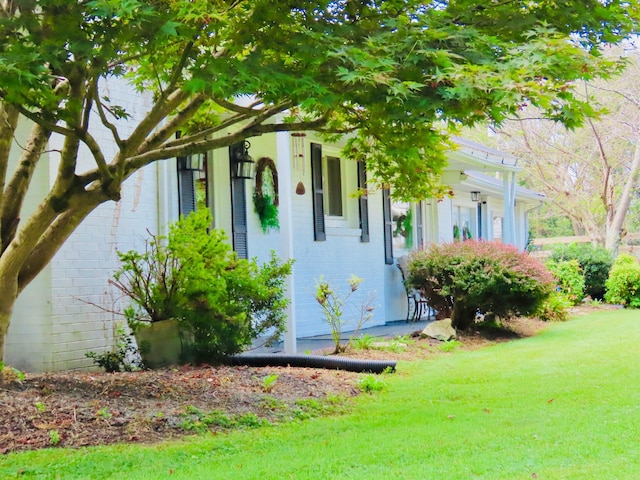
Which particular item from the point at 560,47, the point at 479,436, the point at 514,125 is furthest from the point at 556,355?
the point at 514,125

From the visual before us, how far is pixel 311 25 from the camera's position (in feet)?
17.3

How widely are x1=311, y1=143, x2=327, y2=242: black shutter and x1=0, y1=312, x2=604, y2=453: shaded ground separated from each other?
184 inches

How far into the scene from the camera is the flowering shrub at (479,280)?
11289mm

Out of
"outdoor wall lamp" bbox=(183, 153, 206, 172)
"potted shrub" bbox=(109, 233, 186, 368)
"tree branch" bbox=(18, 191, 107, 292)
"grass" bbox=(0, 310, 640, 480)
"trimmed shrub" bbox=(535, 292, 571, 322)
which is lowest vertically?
"grass" bbox=(0, 310, 640, 480)

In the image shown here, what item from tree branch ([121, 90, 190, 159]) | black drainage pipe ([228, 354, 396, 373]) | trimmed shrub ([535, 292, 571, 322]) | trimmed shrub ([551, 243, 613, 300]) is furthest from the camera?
trimmed shrub ([551, 243, 613, 300])

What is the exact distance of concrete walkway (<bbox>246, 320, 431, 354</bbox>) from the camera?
10.3m

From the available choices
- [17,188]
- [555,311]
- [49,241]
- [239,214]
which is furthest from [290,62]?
[555,311]

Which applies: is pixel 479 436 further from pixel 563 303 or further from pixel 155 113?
pixel 563 303

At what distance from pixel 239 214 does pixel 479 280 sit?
12.2ft

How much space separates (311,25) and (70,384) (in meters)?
3.72

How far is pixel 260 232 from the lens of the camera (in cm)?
1143

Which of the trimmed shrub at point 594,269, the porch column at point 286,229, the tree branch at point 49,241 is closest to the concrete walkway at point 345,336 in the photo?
the porch column at point 286,229

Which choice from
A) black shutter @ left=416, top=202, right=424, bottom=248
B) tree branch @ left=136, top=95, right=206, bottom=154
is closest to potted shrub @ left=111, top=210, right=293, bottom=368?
tree branch @ left=136, top=95, right=206, bottom=154

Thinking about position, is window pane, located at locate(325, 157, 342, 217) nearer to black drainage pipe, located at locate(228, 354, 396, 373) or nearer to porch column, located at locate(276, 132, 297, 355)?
porch column, located at locate(276, 132, 297, 355)
